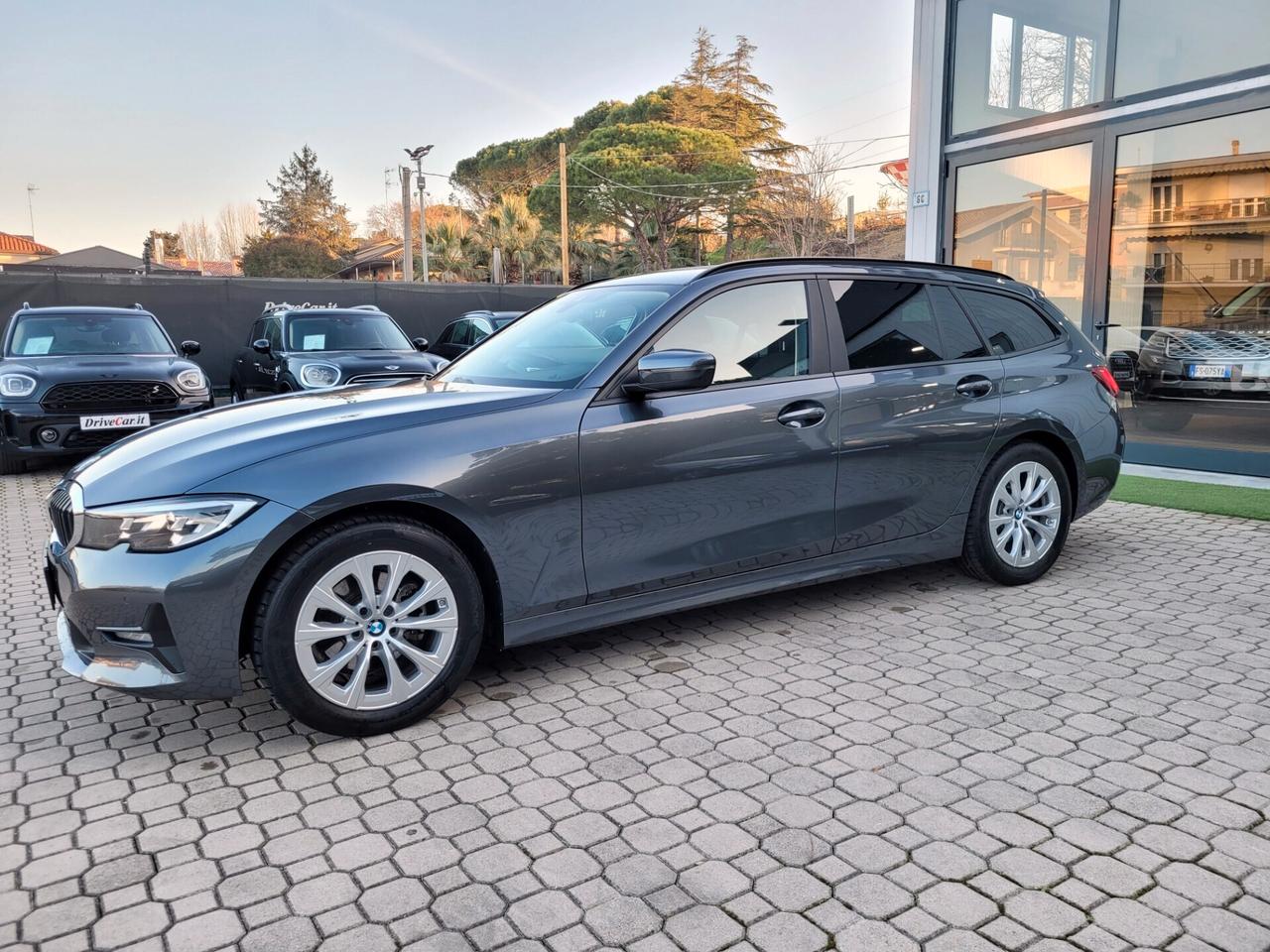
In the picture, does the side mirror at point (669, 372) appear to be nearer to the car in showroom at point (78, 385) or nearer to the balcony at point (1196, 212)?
the car in showroom at point (78, 385)

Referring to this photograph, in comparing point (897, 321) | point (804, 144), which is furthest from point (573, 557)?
point (804, 144)

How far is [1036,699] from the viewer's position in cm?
341

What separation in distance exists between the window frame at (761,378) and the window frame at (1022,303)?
102 cm

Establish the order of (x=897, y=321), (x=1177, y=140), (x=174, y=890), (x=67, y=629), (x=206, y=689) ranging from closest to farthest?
(x=174, y=890) < (x=206, y=689) < (x=67, y=629) < (x=897, y=321) < (x=1177, y=140)

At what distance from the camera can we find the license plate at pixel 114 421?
8.62 meters

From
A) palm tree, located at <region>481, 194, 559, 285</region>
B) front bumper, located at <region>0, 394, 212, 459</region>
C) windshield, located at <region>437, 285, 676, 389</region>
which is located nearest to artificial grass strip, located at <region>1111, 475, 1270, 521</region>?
windshield, located at <region>437, 285, 676, 389</region>

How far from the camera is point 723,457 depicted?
3.72m

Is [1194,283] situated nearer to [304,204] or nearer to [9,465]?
[9,465]

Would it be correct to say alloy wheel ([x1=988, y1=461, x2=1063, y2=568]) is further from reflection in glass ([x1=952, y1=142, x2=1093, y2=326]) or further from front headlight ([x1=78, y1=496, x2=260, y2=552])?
reflection in glass ([x1=952, y1=142, x2=1093, y2=326])

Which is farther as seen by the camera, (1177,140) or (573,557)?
(1177,140)

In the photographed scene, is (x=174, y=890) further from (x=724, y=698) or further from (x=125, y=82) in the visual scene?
(x=125, y=82)

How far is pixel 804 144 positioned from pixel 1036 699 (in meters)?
46.0

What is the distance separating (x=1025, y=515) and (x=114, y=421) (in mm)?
8271

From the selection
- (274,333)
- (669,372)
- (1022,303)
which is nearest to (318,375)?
(274,333)
